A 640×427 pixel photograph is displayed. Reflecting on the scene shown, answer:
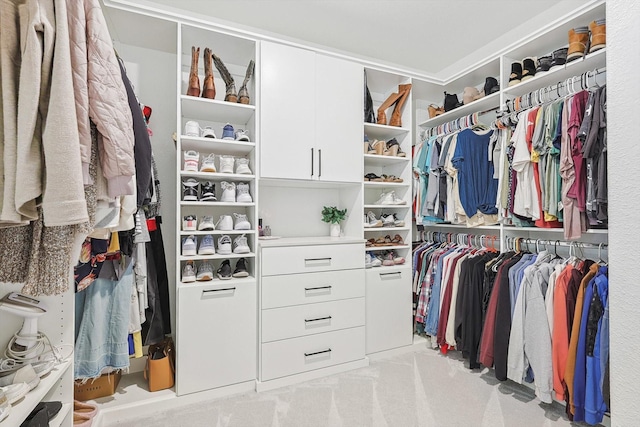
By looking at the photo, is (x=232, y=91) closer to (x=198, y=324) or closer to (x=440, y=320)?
(x=198, y=324)

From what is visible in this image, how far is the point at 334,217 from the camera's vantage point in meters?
2.60

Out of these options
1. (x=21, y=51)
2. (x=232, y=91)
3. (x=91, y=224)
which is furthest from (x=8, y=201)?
(x=232, y=91)

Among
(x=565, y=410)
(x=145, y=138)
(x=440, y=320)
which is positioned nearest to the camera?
(x=145, y=138)

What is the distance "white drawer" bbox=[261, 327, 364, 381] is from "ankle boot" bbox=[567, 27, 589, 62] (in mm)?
2260

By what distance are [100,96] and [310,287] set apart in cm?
165

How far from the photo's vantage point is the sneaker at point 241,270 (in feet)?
6.79

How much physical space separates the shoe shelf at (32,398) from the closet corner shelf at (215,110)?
62.2 inches

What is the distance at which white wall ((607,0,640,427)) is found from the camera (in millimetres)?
841

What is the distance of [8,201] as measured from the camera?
74 cm

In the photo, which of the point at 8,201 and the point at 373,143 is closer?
the point at 8,201

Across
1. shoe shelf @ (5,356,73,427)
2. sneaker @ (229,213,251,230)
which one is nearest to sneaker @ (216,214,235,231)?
sneaker @ (229,213,251,230)

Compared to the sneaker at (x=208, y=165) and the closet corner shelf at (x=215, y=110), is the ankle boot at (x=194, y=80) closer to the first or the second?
the closet corner shelf at (x=215, y=110)

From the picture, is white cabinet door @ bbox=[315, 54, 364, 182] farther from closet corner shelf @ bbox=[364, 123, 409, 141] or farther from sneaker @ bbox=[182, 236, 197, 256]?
sneaker @ bbox=[182, 236, 197, 256]

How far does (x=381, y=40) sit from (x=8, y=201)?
2.84m
